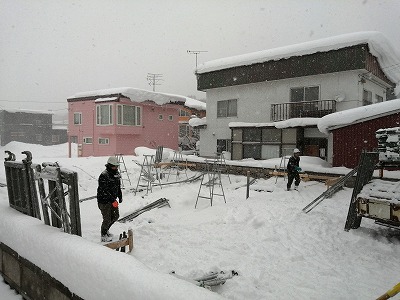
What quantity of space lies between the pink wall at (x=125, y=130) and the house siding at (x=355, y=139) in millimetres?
18055

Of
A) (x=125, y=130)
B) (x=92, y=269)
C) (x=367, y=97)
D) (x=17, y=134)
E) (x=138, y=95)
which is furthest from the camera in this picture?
(x=17, y=134)

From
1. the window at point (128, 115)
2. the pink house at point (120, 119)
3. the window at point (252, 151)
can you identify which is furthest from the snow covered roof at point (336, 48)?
the window at point (128, 115)

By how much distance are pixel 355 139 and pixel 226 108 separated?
10269 mm

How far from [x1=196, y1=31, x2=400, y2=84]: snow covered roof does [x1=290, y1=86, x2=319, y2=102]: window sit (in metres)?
2.19

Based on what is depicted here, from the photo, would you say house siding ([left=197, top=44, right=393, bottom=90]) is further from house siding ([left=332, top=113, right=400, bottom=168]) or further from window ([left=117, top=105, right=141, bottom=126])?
window ([left=117, top=105, right=141, bottom=126])

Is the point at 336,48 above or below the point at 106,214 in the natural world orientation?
above

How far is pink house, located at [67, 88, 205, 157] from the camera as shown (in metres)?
24.5

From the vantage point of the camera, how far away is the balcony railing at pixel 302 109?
16109mm

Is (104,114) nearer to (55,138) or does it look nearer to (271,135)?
(271,135)

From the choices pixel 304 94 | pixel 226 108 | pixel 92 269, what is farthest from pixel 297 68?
pixel 92 269

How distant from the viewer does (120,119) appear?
24.5 m

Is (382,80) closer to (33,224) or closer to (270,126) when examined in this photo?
(270,126)

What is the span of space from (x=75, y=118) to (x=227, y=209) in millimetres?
24103

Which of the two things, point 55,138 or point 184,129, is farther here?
point 55,138
